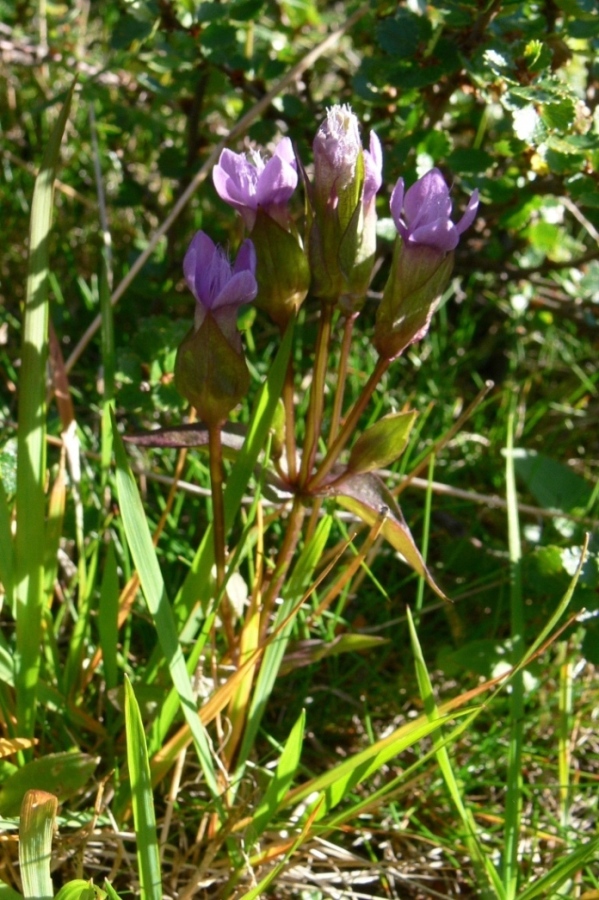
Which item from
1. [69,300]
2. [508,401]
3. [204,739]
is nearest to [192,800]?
[204,739]

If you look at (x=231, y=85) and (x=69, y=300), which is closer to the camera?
(x=231, y=85)

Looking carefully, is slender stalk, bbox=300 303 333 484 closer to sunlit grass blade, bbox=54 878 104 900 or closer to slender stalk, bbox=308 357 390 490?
slender stalk, bbox=308 357 390 490

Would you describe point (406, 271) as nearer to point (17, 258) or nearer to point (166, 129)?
point (166, 129)

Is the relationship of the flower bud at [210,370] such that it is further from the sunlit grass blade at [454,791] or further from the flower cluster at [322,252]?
the sunlit grass blade at [454,791]

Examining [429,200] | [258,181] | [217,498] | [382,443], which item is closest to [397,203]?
[429,200]

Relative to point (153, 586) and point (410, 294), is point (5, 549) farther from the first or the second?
point (410, 294)

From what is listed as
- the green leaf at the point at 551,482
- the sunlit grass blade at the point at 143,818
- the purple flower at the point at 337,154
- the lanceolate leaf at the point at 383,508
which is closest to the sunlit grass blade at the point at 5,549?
the sunlit grass blade at the point at 143,818
